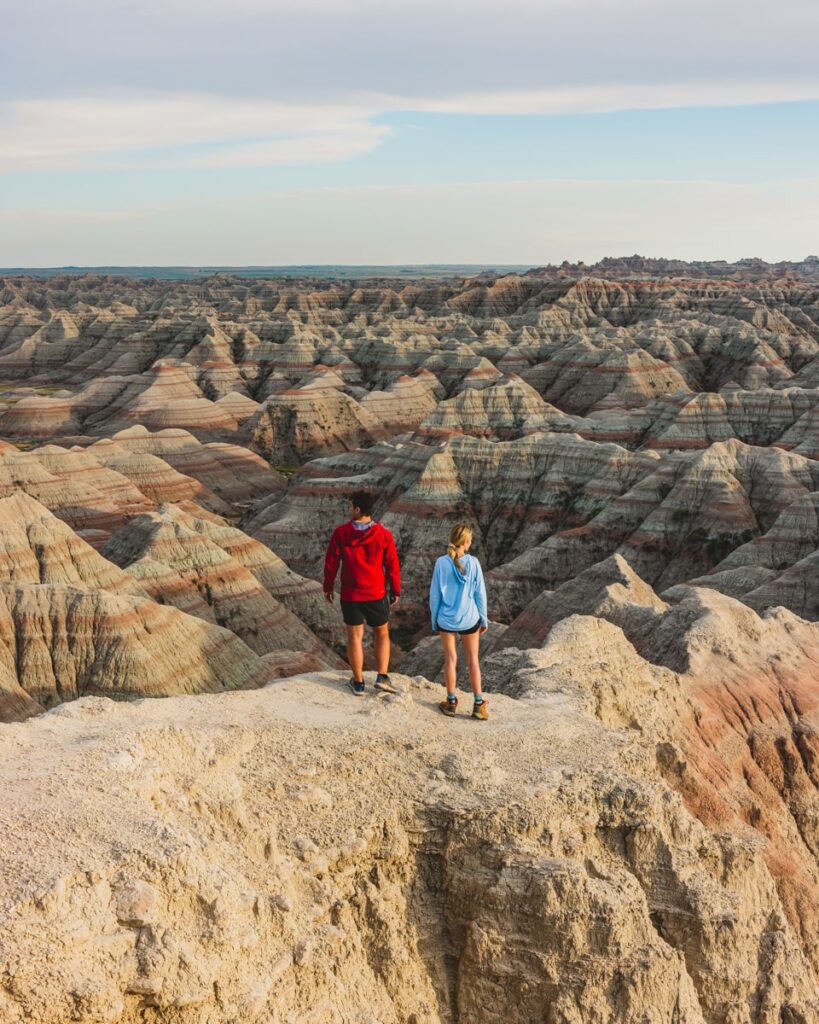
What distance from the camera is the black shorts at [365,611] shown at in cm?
1422

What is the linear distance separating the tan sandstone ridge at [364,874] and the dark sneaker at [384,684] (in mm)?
207

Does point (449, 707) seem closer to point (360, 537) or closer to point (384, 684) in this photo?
point (384, 684)

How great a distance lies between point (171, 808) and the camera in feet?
35.0

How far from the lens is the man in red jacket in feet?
46.2

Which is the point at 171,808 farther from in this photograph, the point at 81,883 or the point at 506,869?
the point at 506,869

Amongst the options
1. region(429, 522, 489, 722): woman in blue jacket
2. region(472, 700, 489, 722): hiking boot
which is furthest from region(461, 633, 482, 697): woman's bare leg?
region(472, 700, 489, 722): hiking boot

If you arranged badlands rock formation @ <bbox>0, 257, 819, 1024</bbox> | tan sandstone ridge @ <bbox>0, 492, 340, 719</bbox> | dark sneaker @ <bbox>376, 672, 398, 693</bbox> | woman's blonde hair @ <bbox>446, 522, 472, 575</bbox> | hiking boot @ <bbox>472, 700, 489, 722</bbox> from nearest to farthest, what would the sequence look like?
badlands rock formation @ <bbox>0, 257, 819, 1024</bbox> < woman's blonde hair @ <bbox>446, 522, 472, 575</bbox> < hiking boot @ <bbox>472, 700, 489, 722</bbox> < dark sneaker @ <bbox>376, 672, 398, 693</bbox> < tan sandstone ridge @ <bbox>0, 492, 340, 719</bbox>

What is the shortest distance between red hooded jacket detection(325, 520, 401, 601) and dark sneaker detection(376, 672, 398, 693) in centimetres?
123

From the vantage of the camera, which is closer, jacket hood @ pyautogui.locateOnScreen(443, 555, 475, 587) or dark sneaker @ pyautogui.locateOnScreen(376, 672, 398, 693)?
jacket hood @ pyautogui.locateOnScreen(443, 555, 475, 587)

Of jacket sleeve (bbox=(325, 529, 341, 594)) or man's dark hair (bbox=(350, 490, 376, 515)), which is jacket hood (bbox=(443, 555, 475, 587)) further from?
jacket sleeve (bbox=(325, 529, 341, 594))

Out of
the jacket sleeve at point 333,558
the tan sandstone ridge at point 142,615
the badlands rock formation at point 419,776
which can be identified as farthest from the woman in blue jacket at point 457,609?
the tan sandstone ridge at point 142,615

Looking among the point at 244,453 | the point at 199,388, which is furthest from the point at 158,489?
the point at 199,388

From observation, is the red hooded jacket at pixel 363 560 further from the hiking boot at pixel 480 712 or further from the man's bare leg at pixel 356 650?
the hiking boot at pixel 480 712

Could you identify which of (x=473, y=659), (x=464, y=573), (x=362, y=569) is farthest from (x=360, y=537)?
(x=473, y=659)
